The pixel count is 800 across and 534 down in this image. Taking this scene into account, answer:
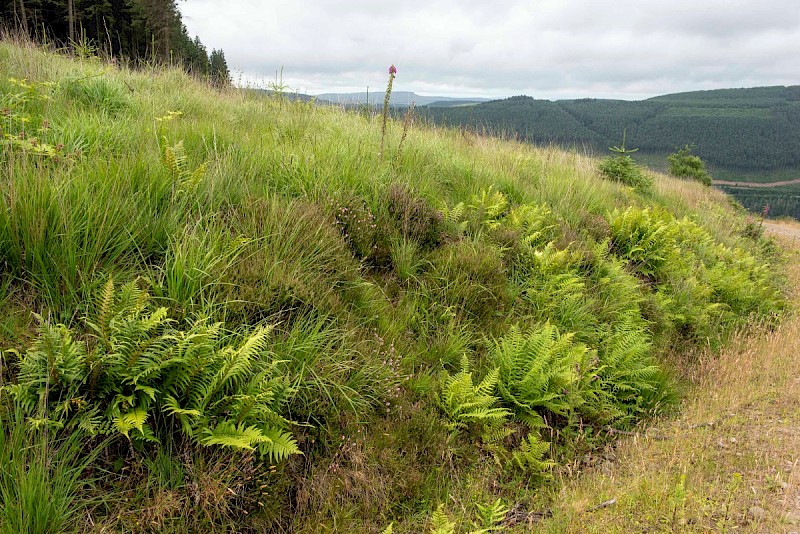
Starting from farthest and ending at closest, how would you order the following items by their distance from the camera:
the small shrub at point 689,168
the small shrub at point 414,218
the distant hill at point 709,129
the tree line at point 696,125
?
the tree line at point 696,125 → the distant hill at point 709,129 → the small shrub at point 689,168 → the small shrub at point 414,218

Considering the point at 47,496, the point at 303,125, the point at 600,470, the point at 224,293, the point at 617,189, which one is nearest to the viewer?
the point at 47,496

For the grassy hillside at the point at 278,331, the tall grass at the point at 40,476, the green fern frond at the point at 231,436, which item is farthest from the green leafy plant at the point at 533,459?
the tall grass at the point at 40,476

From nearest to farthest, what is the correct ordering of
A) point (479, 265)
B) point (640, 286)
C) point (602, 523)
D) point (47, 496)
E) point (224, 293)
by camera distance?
point (47, 496) → point (602, 523) → point (224, 293) → point (479, 265) → point (640, 286)

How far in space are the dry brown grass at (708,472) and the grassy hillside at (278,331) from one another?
285 millimetres

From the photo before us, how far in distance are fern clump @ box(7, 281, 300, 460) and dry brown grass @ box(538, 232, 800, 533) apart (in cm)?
183

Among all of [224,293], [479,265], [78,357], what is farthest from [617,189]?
[78,357]

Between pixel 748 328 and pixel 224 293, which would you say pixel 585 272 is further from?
pixel 224 293

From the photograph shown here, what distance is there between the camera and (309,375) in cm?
270

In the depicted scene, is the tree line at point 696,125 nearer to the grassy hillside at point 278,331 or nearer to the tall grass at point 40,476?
the grassy hillside at point 278,331

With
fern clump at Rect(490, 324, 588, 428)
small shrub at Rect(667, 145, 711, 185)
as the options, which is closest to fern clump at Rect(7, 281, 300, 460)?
fern clump at Rect(490, 324, 588, 428)

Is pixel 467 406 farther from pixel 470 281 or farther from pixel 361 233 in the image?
pixel 361 233

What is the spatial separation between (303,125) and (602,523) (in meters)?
5.68

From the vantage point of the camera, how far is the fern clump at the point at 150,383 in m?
2.00

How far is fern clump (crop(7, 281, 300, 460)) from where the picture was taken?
2.00 meters
